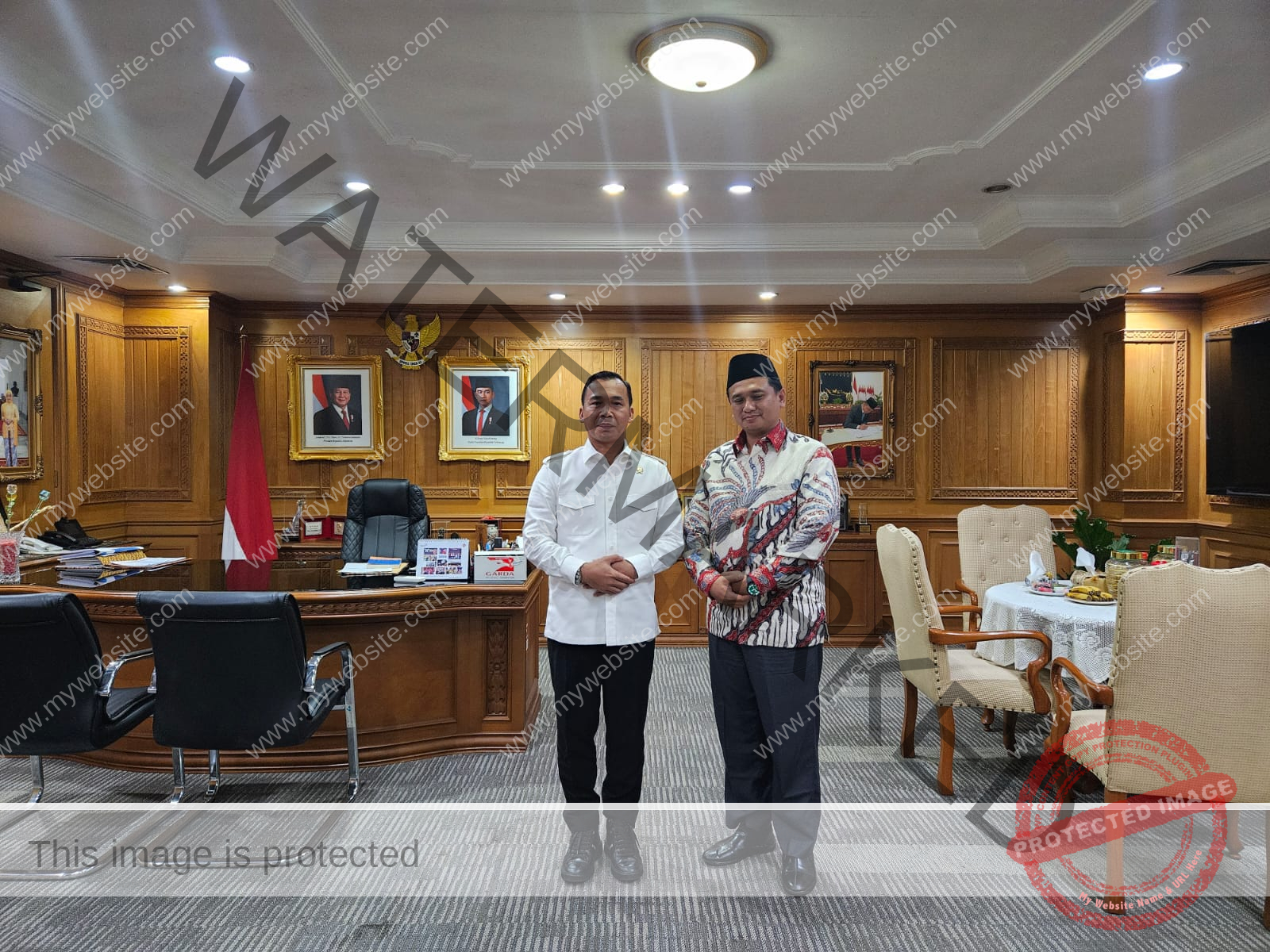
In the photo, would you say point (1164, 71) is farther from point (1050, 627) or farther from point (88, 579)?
point (88, 579)

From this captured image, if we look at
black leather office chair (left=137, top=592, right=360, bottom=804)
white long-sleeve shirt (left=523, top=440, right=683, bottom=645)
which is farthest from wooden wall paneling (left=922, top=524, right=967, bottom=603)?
black leather office chair (left=137, top=592, right=360, bottom=804)

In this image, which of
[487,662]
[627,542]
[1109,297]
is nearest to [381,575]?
[487,662]

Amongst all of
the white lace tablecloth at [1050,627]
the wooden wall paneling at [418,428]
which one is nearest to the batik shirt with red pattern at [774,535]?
the white lace tablecloth at [1050,627]

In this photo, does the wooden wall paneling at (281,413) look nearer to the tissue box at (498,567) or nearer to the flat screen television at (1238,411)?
the tissue box at (498,567)

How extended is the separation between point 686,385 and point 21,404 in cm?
445

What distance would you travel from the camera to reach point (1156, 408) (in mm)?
5871

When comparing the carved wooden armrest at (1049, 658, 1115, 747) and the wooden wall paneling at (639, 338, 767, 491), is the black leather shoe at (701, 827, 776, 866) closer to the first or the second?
the carved wooden armrest at (1049, 658, 1115, 747)

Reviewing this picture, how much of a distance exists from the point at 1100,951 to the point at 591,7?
3.26 m

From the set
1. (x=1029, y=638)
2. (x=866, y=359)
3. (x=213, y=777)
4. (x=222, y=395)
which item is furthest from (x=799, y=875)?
(x=222, y=395)

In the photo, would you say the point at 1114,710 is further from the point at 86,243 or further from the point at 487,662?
the point at 86,243

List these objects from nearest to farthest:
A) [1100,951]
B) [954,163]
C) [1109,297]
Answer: [1100,951]
[954,163]
[1109,297]

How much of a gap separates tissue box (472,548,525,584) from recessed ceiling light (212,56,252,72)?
217 centimetres

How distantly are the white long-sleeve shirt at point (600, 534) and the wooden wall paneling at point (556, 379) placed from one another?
377cm

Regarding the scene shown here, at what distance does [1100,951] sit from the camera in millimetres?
2197
